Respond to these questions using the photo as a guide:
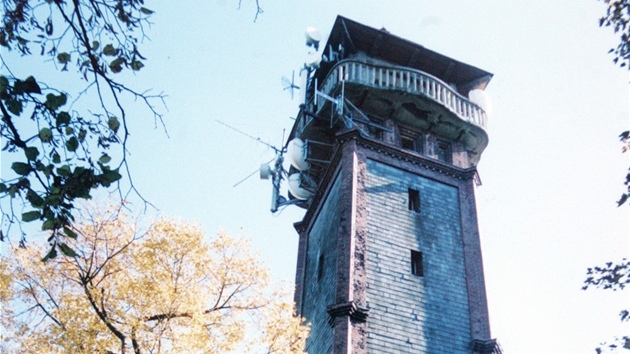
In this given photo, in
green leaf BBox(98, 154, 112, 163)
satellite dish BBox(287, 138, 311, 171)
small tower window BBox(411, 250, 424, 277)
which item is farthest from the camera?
satellite dish BBox(287, 138, 311, 171)

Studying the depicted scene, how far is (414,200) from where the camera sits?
18.5 meters

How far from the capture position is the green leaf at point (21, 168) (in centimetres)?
400

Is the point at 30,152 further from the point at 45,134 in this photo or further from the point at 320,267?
the point at 320,267

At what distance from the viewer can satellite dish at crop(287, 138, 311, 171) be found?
2144cm

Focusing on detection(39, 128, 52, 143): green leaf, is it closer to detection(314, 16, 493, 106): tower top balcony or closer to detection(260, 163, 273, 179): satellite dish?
detection(314, 16, 493, 106): tower top balcony

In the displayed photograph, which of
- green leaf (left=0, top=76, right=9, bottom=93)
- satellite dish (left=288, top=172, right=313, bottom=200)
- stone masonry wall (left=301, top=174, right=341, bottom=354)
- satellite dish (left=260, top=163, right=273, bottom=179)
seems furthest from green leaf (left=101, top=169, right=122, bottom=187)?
satellite dish (left=260, top=163, right=273, bottom=179)

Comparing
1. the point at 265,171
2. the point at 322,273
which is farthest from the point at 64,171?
the point at 265,171

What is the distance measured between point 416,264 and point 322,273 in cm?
269

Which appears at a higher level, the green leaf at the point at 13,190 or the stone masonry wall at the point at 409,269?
the stone masonry wall at the point at 409,269

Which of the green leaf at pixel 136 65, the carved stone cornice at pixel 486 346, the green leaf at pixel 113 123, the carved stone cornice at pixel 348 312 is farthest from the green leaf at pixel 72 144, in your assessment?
the carved stone cornice at pixel 486 346

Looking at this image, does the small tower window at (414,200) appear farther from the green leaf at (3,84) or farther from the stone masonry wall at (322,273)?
the green leaf at (3,84)

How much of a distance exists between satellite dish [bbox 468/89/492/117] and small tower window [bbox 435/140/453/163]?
1.99 metres

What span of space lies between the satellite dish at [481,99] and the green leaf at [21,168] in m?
19.1

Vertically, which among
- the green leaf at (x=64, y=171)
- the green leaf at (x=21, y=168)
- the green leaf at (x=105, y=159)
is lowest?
the green leaf at (x=21, y=168)
